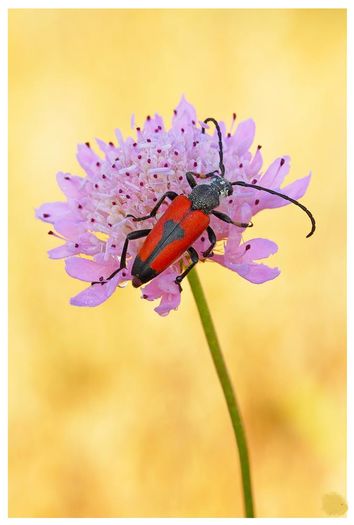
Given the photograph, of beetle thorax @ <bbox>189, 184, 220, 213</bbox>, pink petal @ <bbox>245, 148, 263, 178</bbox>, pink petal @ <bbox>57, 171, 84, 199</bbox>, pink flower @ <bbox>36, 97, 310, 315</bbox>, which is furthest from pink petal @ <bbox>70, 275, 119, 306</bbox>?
pink petal @ <bbox>245, 148, 263, 178</bbox>

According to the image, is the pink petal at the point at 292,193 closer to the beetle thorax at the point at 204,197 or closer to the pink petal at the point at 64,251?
the beetle thorax at the point at 204,197

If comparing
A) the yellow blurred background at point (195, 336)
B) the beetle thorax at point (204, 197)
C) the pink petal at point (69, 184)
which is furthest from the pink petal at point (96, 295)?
the yellow blurred background at point (195, 336)

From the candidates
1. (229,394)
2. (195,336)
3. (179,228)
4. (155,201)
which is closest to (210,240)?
(179,228)

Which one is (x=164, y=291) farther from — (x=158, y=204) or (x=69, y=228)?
(x=69, y=228)

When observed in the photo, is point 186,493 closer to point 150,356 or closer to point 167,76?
point 150,356

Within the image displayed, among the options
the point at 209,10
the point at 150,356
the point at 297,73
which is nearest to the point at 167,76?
the point at 209,10

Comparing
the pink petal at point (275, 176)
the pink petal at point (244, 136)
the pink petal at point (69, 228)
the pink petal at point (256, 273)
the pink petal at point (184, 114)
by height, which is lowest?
the pink petal at point (256, 273)

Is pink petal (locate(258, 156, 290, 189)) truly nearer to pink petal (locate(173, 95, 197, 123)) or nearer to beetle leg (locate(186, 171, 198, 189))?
beetle leg (locate(186, 171, 198, 189))
